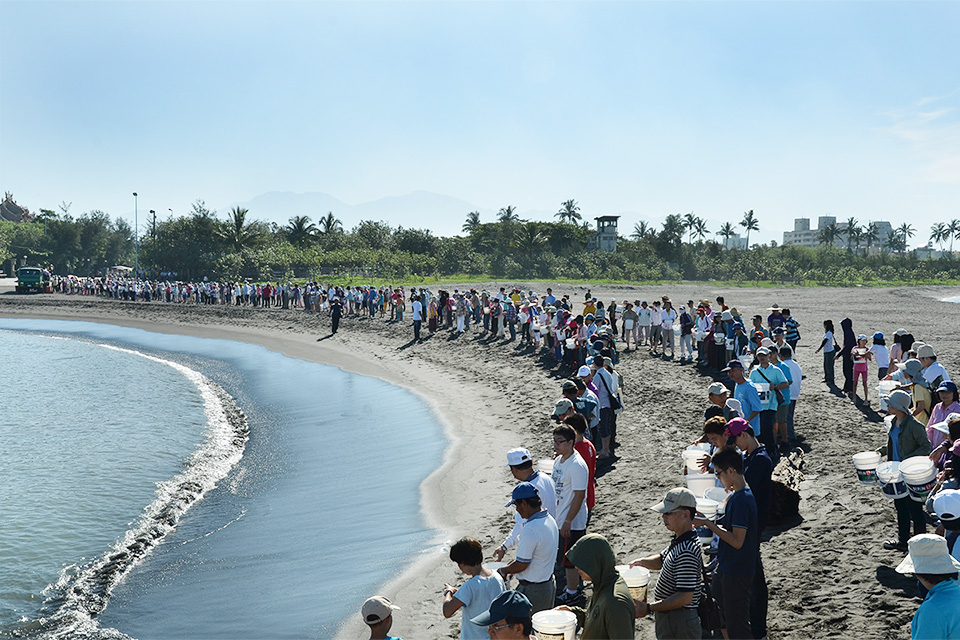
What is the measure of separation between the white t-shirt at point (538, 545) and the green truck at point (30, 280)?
68.3 meters

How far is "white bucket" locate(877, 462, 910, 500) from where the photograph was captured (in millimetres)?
6684

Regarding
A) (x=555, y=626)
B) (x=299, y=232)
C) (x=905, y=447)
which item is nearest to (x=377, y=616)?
(x=555, y=626)

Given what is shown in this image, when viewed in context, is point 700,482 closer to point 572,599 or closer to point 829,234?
point 572,599

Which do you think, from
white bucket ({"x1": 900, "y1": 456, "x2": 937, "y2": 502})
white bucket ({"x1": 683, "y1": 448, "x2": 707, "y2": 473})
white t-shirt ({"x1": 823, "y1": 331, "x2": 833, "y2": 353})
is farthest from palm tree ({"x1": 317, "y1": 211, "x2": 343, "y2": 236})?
white bucket ({"x1": 900, "y1": 456, "x2": 937, "y2": 502})

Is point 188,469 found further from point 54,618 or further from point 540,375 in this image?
point 540,375

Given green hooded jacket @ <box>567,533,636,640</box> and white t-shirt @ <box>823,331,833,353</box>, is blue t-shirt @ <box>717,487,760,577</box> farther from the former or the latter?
white t-shirt @ <box>823,331,833,353</box>

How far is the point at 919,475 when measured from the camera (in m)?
6.39

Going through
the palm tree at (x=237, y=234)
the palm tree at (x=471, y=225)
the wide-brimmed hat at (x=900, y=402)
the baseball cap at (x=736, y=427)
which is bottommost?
the baseball cap at (x=736, y=427)

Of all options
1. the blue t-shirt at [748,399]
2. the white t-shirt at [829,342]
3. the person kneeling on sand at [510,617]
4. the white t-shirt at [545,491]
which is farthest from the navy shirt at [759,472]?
the white t-shirt at [829,342]

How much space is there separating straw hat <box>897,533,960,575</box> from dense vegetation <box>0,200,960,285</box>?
60.7 m

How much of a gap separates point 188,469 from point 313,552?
644 centimetres

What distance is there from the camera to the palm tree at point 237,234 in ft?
240

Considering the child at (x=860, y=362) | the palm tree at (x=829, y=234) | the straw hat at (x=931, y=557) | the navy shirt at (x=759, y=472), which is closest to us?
the straw hat at (x=931, y=557)

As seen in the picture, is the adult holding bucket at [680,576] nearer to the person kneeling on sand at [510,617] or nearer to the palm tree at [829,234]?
the person kneeling on sand at [510,617]
